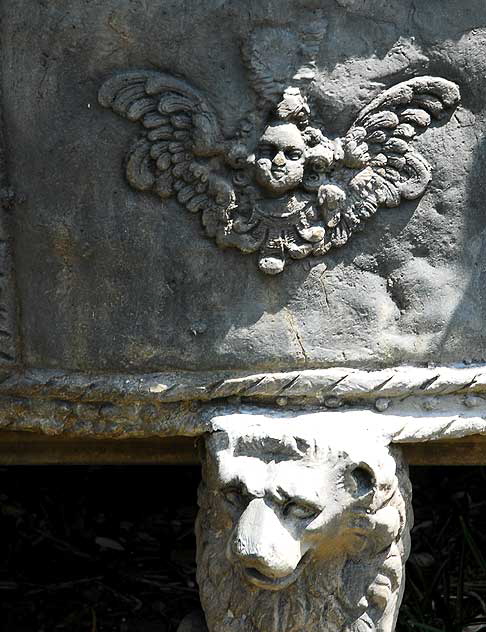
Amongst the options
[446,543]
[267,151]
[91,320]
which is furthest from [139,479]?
[267,151]

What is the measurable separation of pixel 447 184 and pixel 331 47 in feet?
0.85

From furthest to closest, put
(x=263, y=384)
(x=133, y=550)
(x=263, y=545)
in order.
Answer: (x=133, y=550) → (x=263, y=384) → (x=263, y=545)

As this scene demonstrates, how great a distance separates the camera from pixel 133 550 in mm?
2527

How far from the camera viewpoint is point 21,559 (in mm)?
2475

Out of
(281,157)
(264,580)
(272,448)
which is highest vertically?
(281,157)

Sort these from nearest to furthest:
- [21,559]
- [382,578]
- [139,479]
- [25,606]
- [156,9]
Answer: [156,9], [382,578], [25,606], [21,559], [139,479]

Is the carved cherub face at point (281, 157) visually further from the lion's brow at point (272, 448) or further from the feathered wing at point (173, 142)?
the lion's brow at point (272, 448)

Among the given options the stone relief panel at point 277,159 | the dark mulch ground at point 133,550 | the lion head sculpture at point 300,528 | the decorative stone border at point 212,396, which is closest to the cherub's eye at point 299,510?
the lion head sculpture at point 300,528

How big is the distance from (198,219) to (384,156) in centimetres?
28

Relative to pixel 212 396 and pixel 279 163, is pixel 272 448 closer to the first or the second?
pixel 212 396

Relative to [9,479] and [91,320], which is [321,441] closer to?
[91,320]

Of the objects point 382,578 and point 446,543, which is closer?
point 382,578

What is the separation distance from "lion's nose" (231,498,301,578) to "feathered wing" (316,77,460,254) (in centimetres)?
39

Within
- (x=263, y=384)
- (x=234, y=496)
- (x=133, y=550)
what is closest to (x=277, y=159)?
(x=263, y=384)
